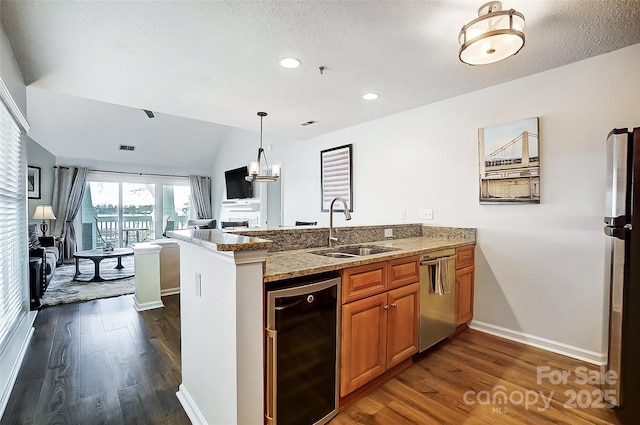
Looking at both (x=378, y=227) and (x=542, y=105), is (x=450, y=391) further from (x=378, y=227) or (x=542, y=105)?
(x=542, y=105)

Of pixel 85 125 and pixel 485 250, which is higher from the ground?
pixel 85 125

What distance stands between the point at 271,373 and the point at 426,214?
2.65 metres

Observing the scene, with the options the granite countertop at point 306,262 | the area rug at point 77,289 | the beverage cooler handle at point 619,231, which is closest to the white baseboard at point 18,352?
the area rug at point 77,289

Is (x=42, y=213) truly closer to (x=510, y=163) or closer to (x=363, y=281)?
(x=363, y=281)

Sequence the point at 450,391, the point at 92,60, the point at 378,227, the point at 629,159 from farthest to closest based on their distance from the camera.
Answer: the point at 378,227, the point at 92,60, the point at 450,391, the point at 629,159

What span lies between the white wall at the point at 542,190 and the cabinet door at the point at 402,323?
3.88ft

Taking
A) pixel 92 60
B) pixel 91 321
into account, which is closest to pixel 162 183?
pixel 91 321

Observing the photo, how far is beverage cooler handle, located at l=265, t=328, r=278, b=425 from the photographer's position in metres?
1.44

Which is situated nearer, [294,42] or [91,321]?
[294,42]

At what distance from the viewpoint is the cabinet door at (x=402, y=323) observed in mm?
2099

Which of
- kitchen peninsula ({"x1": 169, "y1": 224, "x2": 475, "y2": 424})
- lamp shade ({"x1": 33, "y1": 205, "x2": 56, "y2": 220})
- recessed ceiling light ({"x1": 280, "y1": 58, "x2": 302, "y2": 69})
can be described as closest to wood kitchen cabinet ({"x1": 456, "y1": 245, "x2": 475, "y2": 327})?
kitchen peninsula ({"x1": 169, "y1": 224, "x2": 475, "y2": 424})

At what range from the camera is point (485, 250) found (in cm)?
304

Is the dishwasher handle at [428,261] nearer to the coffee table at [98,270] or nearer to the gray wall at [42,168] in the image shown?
the coffee table at [98,270]

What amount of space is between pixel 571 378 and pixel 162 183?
913 cm
